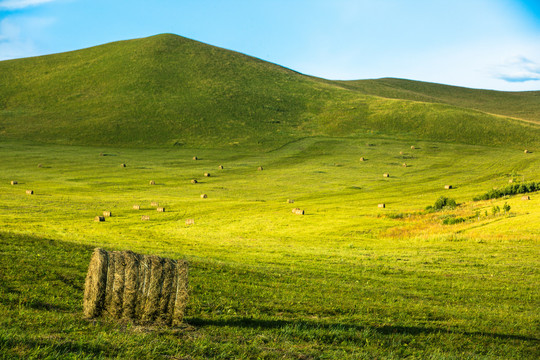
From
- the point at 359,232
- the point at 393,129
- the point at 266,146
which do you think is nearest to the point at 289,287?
the point at 359,232

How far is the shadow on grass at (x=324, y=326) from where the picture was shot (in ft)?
42.3

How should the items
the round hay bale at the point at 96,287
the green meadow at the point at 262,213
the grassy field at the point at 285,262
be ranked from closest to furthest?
1. the grassy field at the point at 285,262
2. the round hay bale at the point at 96,287
3. the green meadow at the point at 262,213

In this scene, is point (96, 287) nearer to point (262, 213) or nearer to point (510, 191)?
point (262, 213)

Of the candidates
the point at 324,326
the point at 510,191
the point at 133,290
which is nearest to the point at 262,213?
the point at 510,191

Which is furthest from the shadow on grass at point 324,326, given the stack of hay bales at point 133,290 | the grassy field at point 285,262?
the stack of hay bales at point 133,290

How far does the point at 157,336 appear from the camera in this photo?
10750 millimetres

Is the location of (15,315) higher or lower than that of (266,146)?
lower

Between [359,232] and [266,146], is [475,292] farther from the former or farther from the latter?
[266,146]

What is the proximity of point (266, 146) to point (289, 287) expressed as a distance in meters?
87.8

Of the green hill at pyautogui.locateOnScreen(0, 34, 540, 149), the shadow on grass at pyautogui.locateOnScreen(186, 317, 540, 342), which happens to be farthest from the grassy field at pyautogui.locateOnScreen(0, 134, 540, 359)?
the green hill at pyautogui.locateOnScreen(0, 34, 540, 149)

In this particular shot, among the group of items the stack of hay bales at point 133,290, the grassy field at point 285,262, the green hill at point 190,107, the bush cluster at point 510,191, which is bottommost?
the grassy field at point 285,262

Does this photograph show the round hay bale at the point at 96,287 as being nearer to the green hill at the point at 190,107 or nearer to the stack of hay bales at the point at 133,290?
the stack of hay bales at the point at 133,290

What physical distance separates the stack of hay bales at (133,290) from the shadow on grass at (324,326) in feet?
3.43

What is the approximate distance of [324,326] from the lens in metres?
13.4
